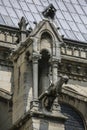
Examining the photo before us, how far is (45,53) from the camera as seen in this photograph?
20.0m

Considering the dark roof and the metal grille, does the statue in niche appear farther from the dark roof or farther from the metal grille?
the dark roof

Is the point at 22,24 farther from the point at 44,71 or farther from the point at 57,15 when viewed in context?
the point at 44,71

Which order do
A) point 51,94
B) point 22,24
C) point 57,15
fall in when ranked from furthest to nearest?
point 57,15 → point 22,24 → point 51,94

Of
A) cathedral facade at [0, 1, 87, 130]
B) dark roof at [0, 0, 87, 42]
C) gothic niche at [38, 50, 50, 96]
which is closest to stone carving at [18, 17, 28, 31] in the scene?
cathedral facade at [0, 1, 87, 130]

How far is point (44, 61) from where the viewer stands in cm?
2011

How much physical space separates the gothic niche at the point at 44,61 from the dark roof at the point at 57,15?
590cm

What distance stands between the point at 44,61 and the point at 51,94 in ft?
5.20

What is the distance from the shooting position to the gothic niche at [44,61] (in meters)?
19.9

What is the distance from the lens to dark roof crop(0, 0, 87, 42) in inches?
1060

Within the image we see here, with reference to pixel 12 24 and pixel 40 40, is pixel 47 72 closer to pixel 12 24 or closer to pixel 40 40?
pixel 40 40

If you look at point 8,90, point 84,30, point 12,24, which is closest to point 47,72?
point 8,90

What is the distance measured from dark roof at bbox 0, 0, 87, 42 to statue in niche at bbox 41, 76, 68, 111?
24.1 ft

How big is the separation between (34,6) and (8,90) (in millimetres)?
6695

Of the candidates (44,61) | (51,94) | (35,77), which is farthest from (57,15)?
(51,94)
